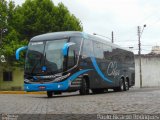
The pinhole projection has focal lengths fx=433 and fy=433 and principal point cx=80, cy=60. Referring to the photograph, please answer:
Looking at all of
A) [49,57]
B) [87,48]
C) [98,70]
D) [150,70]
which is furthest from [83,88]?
[150,70]

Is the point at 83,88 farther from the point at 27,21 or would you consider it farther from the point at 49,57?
the point at 27,21

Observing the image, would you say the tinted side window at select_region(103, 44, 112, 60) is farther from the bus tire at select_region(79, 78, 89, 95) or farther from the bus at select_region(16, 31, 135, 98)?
the bus tire at select_region(79, 78, 89, 95)

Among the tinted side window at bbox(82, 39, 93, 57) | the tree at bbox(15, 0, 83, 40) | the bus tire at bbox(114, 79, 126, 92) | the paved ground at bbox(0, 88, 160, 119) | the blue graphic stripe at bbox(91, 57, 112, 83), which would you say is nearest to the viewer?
the paved ground at bbox(0, 88, 160, 119)

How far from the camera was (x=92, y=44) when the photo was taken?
80.6 feet

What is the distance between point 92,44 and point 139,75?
3840cm

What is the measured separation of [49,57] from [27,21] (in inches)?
927

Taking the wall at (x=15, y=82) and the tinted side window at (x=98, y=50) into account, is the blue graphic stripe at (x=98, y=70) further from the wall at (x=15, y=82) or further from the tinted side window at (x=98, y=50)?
the wall at (x=15, y=82)

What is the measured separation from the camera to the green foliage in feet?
141

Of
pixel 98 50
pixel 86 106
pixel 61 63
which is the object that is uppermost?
pixel 98 50

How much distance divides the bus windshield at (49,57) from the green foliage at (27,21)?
66.3 feet

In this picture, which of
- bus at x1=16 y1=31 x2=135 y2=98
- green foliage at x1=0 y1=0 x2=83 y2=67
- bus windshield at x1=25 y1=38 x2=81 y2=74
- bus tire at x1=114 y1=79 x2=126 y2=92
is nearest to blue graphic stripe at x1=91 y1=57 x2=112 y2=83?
bus at x1=16 y1=31 x2=135 y2=98

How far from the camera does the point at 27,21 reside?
44.4 meters

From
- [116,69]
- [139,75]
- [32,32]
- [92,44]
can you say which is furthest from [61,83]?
[139,75]

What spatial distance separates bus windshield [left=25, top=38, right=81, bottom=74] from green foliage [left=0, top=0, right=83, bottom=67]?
66.3 feet
